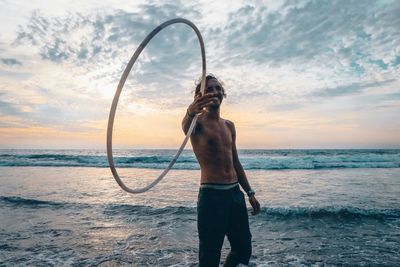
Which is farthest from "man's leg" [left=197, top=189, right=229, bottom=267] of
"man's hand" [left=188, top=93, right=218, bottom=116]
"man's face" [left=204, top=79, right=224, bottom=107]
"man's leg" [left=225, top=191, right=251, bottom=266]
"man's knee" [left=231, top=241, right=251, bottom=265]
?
"man's face" [left=204, top=79, right=224, bottom=107]

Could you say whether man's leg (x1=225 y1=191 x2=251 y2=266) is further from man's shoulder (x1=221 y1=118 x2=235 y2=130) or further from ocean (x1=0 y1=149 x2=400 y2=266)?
ocean (x1=0 y1=149 x2=400 y2=266)

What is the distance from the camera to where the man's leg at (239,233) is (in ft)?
11.3

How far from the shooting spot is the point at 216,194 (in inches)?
131

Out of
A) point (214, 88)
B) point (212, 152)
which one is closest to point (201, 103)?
point (214, 88)

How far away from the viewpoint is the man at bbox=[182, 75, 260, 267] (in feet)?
10.7

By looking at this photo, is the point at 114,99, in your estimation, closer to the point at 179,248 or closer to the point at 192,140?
the point at 192,140

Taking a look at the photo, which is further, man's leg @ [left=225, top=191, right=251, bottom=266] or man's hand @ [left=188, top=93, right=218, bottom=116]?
man's leg @ [left=225, top=191, right=251, bottom=266]

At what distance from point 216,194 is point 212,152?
0.46 meters

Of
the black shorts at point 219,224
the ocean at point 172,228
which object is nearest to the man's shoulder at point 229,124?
the black shorts at point 219,224

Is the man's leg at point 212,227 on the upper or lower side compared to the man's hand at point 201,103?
lower

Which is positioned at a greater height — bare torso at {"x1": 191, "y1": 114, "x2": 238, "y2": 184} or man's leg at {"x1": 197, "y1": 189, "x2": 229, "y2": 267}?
bare torso at {"x1": 191, "y1": 114, "x2": 238, "y2": 184}

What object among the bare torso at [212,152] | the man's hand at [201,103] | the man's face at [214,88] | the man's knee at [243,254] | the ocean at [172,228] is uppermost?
the man's face at [214,88]

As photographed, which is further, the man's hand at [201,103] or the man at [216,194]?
the man at [216,194]

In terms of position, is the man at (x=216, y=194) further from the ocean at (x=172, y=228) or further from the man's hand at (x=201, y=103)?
the ocean at (x=172, y=228)
